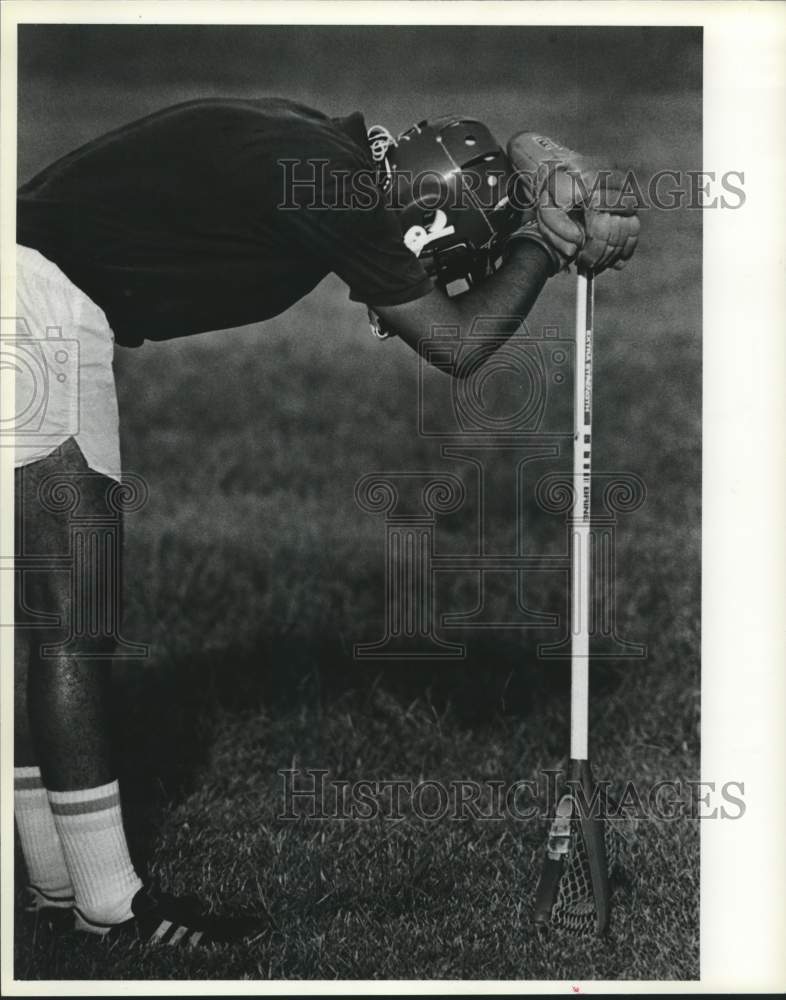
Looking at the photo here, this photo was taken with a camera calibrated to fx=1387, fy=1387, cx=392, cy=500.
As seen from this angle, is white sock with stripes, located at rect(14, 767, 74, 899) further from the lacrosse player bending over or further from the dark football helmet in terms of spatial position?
the dark football helmet

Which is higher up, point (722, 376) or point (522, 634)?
point (722, 376)

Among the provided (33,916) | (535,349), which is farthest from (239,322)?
(33,916)

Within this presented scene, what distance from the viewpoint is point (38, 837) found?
3.69 metres

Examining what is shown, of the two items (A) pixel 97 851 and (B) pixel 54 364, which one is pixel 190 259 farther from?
(A) pixel 97 851

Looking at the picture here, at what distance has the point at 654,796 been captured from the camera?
378 cm

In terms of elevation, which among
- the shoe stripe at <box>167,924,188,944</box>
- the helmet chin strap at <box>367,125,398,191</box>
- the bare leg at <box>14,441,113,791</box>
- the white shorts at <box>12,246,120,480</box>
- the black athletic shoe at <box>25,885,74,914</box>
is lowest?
the shoe stripe at <box>167,924,188,944</box>

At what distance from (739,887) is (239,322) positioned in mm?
2037

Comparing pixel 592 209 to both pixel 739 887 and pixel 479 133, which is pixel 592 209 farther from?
pixel 739 887

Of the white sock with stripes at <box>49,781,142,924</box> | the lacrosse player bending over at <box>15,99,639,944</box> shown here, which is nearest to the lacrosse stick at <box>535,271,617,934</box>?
the lacrosse player bending over at <box>15,99,639,944</box>

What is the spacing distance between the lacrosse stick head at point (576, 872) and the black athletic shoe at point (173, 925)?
77 cm

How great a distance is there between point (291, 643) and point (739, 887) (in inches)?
54.2

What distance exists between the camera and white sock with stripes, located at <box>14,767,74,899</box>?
12.1 feet

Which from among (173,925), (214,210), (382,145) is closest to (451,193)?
(382,145)

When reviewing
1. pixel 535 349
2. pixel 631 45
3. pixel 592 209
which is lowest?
pixel 535 349
